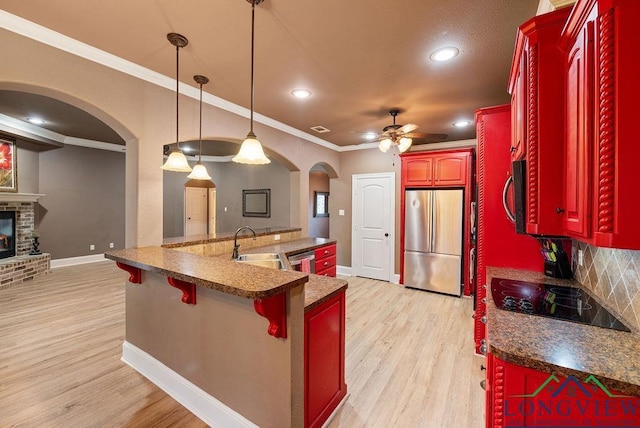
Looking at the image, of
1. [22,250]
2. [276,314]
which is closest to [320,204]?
[22,250]

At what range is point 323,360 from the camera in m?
1.71

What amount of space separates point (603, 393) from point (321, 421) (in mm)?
1420

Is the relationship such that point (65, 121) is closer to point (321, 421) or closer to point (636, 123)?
point (321, 421)

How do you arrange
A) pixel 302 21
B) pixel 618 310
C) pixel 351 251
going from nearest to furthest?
pixel 618 310, pixel 302 21, pixel 351 251

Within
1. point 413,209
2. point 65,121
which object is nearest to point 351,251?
Result: point 413,209

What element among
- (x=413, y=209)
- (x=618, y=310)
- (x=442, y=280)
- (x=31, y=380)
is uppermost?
(x=413, y=209)

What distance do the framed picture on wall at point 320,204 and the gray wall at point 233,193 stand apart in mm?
1013

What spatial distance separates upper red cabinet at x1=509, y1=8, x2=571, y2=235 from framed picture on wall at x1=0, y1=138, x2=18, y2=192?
737cm

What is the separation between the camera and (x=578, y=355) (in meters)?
0.98

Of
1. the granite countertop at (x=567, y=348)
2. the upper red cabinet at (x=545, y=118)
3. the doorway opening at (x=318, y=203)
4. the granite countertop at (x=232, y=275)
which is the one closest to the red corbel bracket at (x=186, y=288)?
the granite countertop at (x=232, y=275)

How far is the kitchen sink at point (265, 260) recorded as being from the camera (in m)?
2.92

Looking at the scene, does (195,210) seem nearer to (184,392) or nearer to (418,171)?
(418,171)

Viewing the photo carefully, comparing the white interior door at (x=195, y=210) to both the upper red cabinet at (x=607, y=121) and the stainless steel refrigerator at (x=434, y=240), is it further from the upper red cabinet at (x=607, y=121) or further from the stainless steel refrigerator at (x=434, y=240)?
the upper red cabinet at (x=607, y=121)

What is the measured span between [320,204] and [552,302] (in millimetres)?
6337
